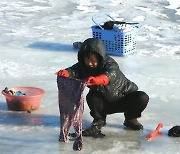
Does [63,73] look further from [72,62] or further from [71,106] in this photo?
[72,62]

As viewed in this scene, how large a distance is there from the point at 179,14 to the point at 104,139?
7.50 meters

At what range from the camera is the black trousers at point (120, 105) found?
461 centimetres

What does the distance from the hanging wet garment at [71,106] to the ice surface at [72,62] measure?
0.10 meters

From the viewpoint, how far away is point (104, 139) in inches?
176

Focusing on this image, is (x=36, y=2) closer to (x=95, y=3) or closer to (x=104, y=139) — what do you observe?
(x=95, y=3)

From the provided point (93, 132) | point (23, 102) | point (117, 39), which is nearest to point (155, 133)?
point (93, 132)

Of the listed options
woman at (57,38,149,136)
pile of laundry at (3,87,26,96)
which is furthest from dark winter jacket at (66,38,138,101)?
pile of laundry at (3,87,26,96)

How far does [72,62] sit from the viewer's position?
7.14m

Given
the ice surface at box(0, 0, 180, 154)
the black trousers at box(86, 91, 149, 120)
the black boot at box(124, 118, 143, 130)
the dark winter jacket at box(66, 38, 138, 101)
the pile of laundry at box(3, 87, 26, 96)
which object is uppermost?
the dark winter jacket at box(66, 38, 138, 101)

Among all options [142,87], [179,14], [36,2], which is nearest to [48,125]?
[142,87]

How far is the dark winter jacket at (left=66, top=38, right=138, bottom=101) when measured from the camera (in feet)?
14.4

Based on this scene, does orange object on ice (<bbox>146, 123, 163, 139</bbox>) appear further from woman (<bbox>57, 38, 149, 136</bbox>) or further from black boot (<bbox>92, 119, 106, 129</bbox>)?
black boot (<bbox>92, 119, 106, 129</bbox>)

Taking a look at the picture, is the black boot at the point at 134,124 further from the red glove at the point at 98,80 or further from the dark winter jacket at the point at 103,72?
the red glove at the point at 98,80

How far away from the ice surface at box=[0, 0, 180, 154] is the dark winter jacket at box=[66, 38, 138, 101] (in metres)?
0.35
